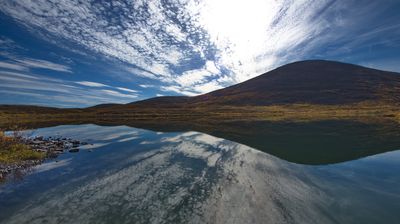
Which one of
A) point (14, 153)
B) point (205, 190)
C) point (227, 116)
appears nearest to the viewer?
point (205, 190)

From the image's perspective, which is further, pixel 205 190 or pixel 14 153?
pixel 14 153

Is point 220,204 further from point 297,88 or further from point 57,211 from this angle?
point 297,88

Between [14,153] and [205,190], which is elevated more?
[14,153]

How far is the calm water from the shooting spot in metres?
10.3

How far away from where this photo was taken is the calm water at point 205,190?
10328 mm

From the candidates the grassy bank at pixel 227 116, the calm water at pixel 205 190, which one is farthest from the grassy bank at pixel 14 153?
the grassy bank at pixel 227 116

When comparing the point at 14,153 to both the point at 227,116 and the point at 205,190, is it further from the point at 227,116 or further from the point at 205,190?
the point at 227,116

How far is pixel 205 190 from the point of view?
1343cm

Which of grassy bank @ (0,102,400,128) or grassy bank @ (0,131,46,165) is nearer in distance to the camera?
grassy bank @ (0,131,46,165)

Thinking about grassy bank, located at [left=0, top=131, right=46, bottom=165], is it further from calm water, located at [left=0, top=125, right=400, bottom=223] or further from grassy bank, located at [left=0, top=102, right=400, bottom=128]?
grassy bank, located at [left=0, top=102, right=400, bottom=128]

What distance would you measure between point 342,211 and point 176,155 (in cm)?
1567

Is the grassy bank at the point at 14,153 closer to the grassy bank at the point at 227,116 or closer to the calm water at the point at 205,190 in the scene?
the calm water at the point at 205,190

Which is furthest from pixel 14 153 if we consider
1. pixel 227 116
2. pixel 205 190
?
pixel 227 116

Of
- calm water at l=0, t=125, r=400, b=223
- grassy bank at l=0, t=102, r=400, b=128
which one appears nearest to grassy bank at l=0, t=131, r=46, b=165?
calm water at l=0, t=125, r=400, b=223
